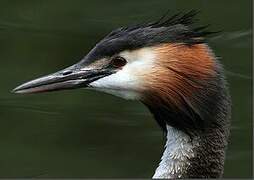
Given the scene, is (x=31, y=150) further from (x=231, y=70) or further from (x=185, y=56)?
(x=185, y=56)

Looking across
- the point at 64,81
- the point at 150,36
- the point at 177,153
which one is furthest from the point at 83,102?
the point at 150,36

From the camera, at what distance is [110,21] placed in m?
9.23

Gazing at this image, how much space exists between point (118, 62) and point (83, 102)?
9.05ft

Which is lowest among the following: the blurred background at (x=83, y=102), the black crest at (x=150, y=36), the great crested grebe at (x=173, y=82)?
the blurred background at (x=83, y=102)

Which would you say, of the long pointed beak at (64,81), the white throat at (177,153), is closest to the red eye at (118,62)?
the long pointed beak at (64,81)

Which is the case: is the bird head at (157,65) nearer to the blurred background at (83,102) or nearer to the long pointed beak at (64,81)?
the long pointed beak at (64,81)

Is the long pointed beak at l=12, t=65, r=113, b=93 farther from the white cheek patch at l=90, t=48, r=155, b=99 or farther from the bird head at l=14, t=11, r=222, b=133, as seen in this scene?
the white cheek patch at l=90, t=48, r=155, b=99

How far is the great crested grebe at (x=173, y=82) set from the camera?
230 inches

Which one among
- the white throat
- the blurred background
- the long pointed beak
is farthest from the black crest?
the blurred background

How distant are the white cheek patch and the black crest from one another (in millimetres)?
37

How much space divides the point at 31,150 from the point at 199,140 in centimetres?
244

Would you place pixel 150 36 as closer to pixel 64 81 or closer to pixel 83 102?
pixel 64 81

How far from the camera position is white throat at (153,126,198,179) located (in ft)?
19.5

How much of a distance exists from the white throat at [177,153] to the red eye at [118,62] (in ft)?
1.37
